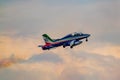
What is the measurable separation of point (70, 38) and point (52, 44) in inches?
251

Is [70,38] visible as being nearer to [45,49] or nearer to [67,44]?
[67,44]

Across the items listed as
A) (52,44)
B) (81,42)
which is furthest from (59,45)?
(81,42)

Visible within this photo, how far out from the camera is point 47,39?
100m

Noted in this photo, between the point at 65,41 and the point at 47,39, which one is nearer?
the point at 65,41

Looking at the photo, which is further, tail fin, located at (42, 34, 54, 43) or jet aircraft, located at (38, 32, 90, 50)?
tail fin, located at (42, 34, 54, 43)

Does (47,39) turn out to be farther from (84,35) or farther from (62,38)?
(84,35)

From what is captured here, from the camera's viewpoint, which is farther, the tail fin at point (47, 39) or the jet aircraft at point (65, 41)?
the tail fin at point (47, 39)

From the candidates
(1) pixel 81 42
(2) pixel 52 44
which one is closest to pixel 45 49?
(2) pixel 52 44

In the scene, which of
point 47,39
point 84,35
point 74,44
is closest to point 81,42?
Result: point 74,44

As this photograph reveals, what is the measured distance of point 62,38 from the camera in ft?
319

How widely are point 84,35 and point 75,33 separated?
3.15 m

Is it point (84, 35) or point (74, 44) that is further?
point (84, 35)

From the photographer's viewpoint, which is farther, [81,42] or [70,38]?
[70,38]

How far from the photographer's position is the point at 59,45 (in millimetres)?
96375
